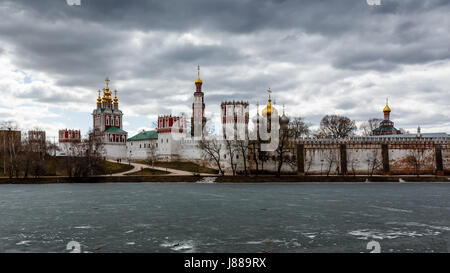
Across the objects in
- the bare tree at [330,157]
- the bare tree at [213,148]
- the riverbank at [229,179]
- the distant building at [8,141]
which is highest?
the distant building at [8,141]

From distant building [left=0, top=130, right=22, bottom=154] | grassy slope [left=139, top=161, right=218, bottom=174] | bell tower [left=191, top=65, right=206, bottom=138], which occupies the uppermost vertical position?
bell tower [left=191, top=65, right=206, bottom=138]

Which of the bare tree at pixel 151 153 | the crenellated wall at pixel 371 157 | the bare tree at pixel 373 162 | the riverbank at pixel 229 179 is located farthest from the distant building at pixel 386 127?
the bare tree at pixel 151 153

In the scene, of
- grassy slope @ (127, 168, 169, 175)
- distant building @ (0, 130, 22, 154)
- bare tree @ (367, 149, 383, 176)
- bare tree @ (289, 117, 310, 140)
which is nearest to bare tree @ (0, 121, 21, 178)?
distant building @ (0, 130, 22, 154)

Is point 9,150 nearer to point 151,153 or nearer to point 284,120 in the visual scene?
point 151,153

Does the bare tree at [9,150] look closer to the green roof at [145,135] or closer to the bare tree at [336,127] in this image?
the green roof at [145,135]

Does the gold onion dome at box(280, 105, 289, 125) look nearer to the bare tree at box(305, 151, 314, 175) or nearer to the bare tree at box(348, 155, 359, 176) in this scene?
the bare tree at box(305, 151, 314, 175)

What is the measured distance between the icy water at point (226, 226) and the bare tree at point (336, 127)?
5419cm

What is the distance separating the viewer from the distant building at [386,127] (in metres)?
80.9

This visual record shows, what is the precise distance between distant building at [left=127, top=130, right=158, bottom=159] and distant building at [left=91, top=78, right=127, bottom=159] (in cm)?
221

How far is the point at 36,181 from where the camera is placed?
4909 centimetres

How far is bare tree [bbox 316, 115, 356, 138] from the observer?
264ft

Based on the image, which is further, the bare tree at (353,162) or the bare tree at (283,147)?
the bare tree at (353,162)

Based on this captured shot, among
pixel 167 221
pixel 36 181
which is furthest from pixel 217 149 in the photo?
pixel 167 221
